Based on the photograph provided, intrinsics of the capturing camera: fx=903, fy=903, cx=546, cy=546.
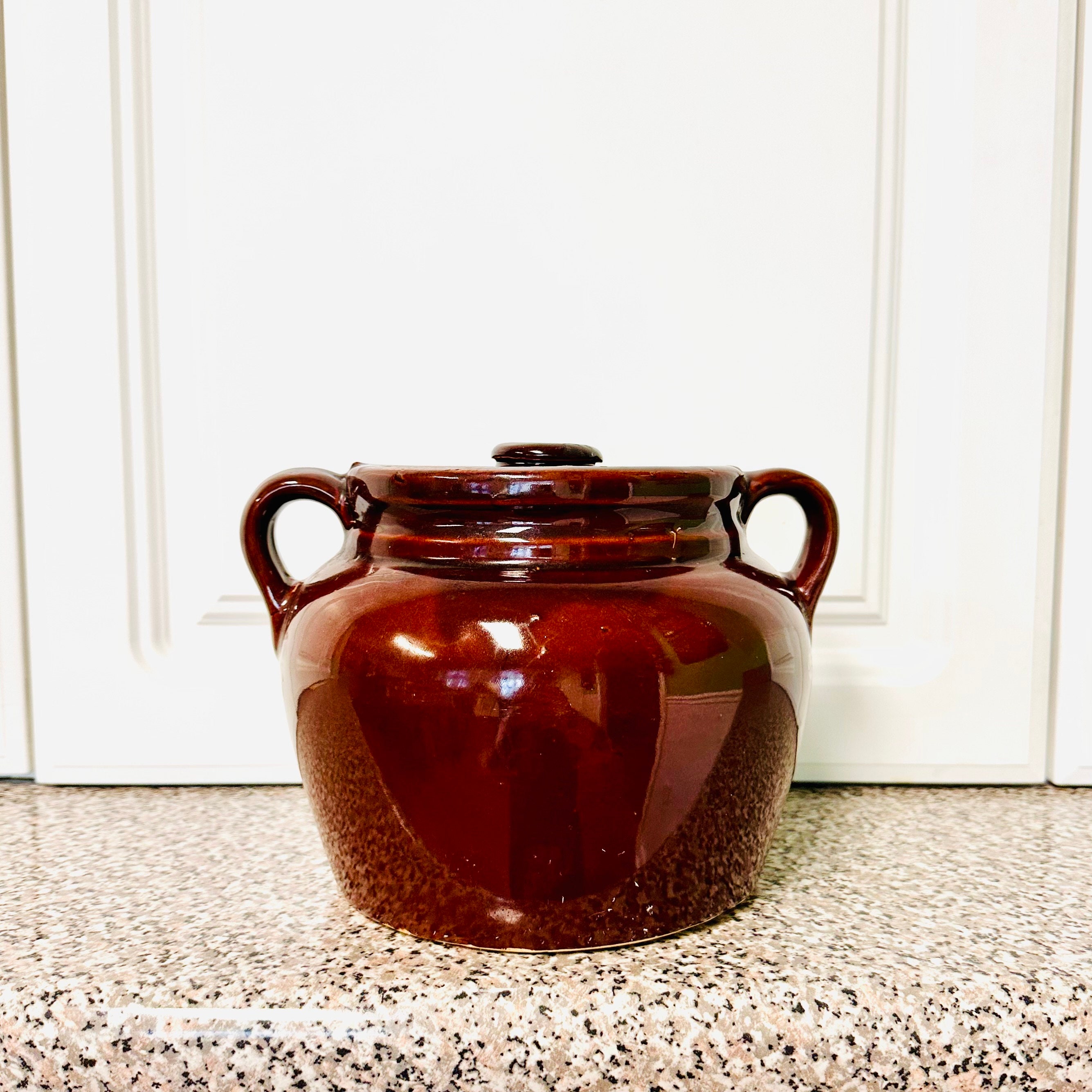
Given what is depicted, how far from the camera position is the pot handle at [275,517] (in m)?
0.57

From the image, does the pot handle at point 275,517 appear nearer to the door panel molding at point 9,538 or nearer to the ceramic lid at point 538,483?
the ceramic lid at point 538,483

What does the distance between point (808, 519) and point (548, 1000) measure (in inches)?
13.6

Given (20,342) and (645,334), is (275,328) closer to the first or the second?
(20,342)

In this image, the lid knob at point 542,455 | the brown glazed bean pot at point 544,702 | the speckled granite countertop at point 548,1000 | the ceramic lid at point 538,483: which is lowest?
the speckled granite countertop at point 548,1000

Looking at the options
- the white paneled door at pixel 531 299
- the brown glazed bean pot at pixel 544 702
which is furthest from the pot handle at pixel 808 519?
the white paneled door at pixel 531 299

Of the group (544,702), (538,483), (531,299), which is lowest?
(544,702)

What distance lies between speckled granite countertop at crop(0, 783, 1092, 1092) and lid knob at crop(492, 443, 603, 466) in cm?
28

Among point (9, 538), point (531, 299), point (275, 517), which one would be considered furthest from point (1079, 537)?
point (9, 538)

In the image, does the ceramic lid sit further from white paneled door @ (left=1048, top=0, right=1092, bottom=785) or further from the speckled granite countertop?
white paneled door @ (left=1048, top=0, right=1092, bottom=785)

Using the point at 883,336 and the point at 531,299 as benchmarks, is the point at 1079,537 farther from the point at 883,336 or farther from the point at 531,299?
the point at 531,299

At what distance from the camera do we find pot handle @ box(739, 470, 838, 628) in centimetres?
60

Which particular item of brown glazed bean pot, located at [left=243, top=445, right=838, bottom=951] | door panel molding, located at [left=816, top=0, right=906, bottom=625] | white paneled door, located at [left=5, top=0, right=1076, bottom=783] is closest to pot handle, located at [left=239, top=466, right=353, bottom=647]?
brown glazed bean pot, located at [left=243, top=445, right=838, bottom=951]

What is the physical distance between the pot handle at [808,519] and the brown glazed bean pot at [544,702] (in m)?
0.04

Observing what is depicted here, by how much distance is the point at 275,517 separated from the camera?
60cm
